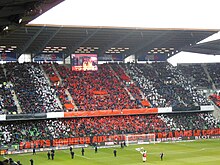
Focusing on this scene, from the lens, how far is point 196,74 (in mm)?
86562

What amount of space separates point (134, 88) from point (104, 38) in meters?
12.0

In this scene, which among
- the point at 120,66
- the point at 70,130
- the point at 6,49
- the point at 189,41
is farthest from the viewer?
the point at 120,66

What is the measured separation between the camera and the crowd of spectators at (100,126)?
59.4m

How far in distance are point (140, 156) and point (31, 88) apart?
25.7 meters

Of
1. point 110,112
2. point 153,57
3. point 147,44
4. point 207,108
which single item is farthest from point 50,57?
point 207,108

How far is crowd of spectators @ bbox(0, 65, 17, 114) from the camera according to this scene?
201 ft

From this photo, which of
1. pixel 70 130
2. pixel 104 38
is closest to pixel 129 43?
pixel 104 38

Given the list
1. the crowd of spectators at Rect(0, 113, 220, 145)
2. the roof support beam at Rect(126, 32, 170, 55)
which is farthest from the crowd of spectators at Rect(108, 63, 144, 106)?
the crowd of spectators at Rect(0, 113, 220, 145)

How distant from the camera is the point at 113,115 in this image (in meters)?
67.4

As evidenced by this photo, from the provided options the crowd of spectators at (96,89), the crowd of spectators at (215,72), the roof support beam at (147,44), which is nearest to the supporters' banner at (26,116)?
the crowd of spectators at (96,89)

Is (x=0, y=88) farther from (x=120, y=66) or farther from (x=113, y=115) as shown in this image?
(x=120, y=66)

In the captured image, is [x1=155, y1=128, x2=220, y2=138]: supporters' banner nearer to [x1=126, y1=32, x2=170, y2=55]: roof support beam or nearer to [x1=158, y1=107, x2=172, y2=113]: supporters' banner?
[x1=158, y1=107, x2=172, y2=113]: supporters' banner

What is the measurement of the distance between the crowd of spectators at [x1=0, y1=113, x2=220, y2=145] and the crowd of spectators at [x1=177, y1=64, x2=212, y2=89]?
10.4m

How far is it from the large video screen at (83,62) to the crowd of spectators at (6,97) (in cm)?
1302
